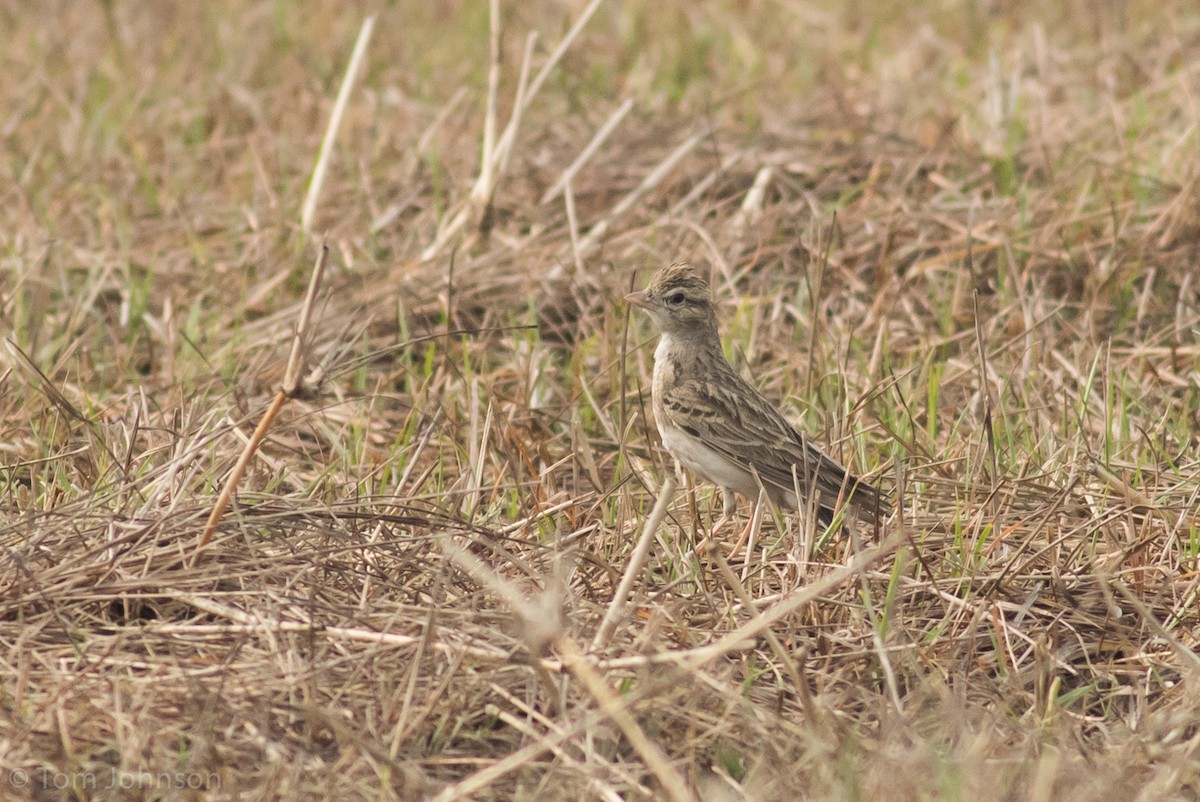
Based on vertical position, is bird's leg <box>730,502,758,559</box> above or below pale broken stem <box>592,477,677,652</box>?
below

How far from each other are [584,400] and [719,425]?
111 cm

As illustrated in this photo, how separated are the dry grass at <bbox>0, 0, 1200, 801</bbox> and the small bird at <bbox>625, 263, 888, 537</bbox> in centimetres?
14

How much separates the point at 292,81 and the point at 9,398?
15.4 ft

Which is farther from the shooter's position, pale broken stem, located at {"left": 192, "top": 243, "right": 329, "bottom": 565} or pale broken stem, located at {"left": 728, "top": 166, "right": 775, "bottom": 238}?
pale broken stem, located at {"left": 728, "top": 166, "right": 775, "bottom": 238}

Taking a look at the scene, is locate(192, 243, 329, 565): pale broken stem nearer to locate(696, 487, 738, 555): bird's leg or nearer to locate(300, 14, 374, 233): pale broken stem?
locate(696, 487, 738, 555): bird's leg

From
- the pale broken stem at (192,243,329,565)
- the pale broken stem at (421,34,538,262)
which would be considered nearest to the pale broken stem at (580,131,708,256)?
the pale broken stem at (421,34,538,262)

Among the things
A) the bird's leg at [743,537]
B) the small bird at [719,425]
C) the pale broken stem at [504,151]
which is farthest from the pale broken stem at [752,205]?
the bird's leg at [743,537]

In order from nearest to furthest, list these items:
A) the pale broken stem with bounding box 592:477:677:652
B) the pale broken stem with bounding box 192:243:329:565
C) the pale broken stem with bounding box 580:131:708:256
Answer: the pale broken stem with bounding box 592:477:677:652
the pale broken stem with bounding box 192:243:329:565
the pale broken stem with bounding box 580:131:708:256

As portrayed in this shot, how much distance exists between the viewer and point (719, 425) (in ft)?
17.6

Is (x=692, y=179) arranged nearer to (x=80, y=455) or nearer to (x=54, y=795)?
(x=80, y=455)

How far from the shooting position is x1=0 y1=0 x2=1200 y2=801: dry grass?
361cm

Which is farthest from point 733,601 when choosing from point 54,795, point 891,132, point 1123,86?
point 1123,86

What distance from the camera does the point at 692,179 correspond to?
27.5 feet

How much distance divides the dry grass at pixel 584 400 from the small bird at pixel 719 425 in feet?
0.46
